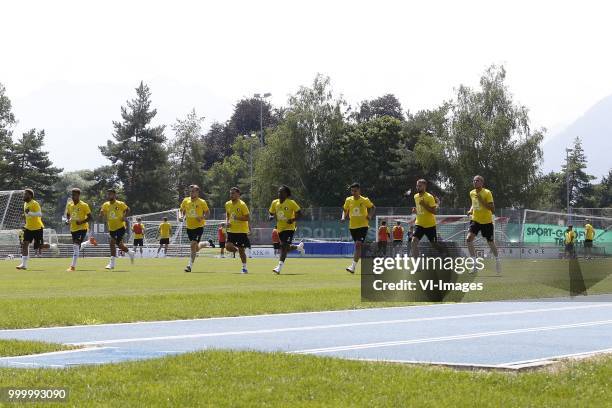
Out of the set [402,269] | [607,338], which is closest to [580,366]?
[607,338]

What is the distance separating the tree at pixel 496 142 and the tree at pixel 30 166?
42.1m

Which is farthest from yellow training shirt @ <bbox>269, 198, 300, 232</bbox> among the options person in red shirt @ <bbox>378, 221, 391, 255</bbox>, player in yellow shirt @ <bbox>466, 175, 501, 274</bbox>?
person in red shirt @ <bbox>378, 221, 391, 255</bbox>

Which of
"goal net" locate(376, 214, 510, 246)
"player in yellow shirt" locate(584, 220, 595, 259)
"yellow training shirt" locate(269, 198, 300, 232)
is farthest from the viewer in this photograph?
"goal net" locate(376, 214, 510, 246)

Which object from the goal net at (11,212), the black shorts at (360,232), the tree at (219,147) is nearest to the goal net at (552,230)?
the goal net at (11,212)

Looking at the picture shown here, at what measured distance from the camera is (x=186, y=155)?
126250mm

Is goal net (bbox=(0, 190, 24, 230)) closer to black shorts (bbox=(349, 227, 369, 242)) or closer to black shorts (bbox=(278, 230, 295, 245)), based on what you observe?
black shorts (bbox=(278, 230, 295, 245))

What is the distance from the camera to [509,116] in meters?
86.9

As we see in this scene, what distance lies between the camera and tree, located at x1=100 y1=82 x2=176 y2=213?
11062 cm

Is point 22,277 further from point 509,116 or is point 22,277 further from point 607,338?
point 509,116

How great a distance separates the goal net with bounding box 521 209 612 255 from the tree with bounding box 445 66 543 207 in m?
23.6

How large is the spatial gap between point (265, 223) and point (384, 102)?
52.4 meters

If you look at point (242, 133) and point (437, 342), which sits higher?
point (242, 133)

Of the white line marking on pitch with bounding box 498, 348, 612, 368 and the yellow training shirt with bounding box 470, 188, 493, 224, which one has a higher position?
the yellow training shirt with bounding box 470, 188, 493, 224

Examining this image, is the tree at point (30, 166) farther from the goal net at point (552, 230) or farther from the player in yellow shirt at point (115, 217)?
the player in yellow shirt at point (115, 217)
